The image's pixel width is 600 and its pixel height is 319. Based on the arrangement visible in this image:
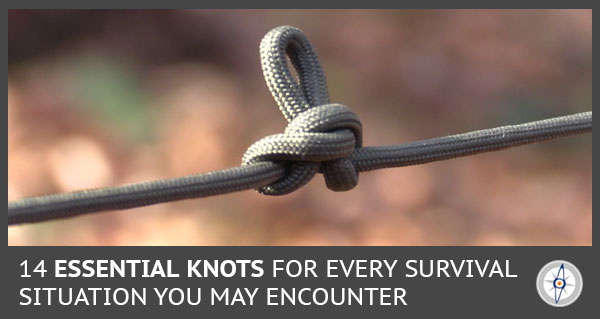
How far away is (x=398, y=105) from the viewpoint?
6.72 feet

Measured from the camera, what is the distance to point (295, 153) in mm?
625

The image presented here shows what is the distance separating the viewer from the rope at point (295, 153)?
0.57 m

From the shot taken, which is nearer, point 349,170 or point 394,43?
point 349,170

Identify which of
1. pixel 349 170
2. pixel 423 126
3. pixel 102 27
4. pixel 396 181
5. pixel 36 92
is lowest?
pixel 349 170

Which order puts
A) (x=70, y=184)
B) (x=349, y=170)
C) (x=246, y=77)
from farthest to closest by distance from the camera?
(x=246, y=77), (x=70, y=184), (x=349, y=170)

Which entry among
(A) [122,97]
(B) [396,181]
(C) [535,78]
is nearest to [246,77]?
(A) [122,97]

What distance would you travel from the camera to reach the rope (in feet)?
1.88

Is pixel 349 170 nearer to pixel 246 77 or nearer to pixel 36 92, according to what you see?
pixel 246 77

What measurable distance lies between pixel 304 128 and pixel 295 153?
26 mm

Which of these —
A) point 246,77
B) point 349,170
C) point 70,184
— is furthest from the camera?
point 246,77

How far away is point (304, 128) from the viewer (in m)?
0.64

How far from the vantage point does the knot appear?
63 centimetres

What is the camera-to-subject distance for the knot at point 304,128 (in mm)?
628

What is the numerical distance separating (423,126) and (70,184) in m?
0.99
